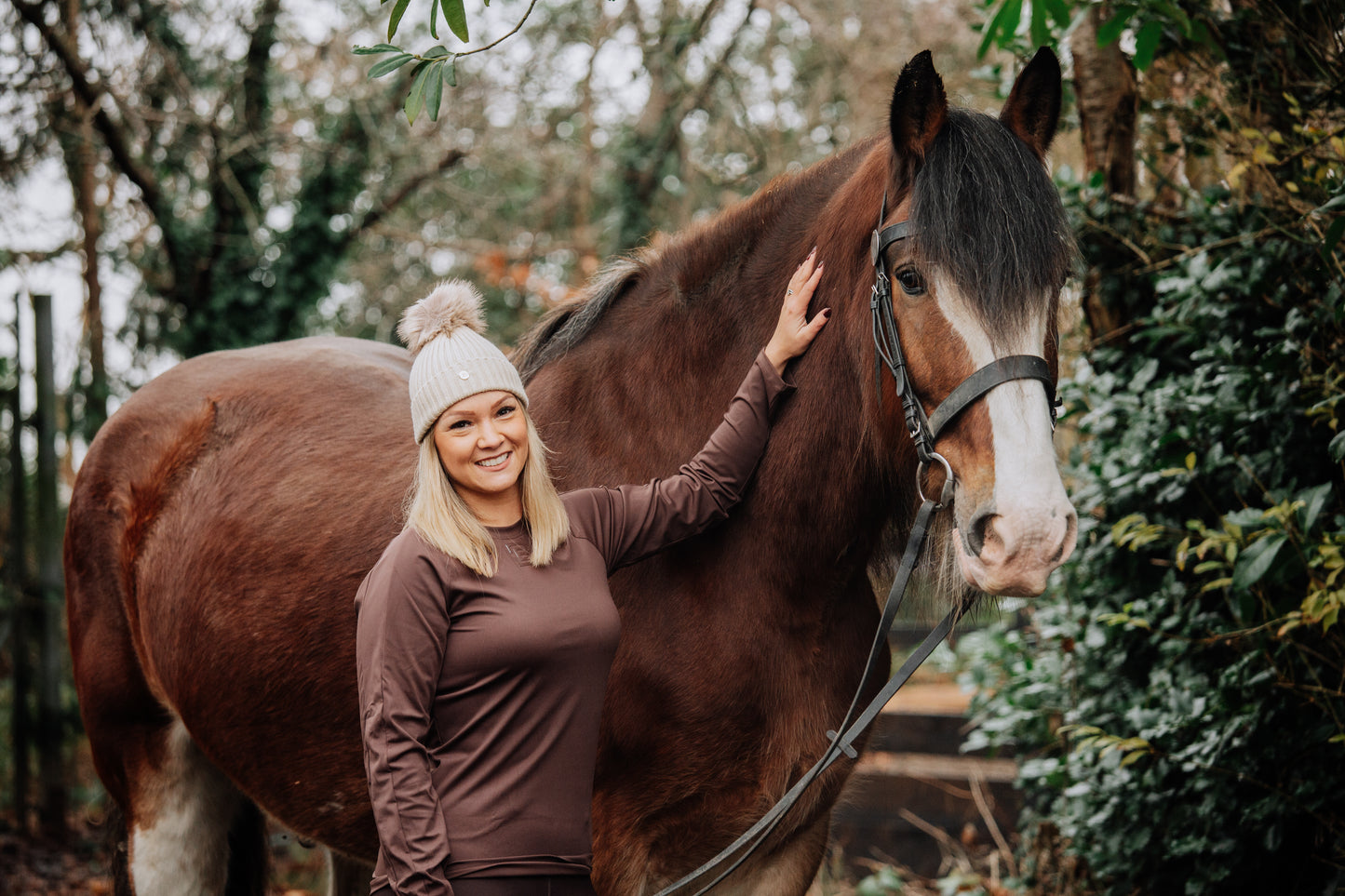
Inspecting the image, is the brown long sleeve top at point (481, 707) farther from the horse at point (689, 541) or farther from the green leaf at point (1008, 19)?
the green leaf at point (1008, 19)

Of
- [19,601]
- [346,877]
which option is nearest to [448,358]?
[346,877]

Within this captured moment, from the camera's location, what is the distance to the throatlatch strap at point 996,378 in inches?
75.1

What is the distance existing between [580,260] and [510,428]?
10.4 m

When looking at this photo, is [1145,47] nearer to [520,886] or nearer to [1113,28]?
[1113,28]

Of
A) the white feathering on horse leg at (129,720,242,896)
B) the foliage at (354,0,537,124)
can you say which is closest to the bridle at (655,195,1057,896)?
the foliage at (354,0,537,124)

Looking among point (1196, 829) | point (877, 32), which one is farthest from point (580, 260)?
point (1196, 829)

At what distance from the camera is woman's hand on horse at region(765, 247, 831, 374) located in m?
2.35

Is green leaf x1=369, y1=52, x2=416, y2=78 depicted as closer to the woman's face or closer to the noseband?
the woman's face

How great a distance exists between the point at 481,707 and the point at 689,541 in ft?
2.21

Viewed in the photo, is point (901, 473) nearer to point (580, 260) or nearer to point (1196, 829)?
point (1196, 829)

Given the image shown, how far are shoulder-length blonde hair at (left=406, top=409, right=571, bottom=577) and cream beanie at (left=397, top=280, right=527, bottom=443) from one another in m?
0.08

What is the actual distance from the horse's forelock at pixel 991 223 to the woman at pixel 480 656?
92 centimetres

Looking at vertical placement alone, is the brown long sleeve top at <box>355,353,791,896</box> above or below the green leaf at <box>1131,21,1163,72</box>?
below

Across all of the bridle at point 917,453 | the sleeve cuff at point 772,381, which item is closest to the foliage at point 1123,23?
the bridle at point 917,453
